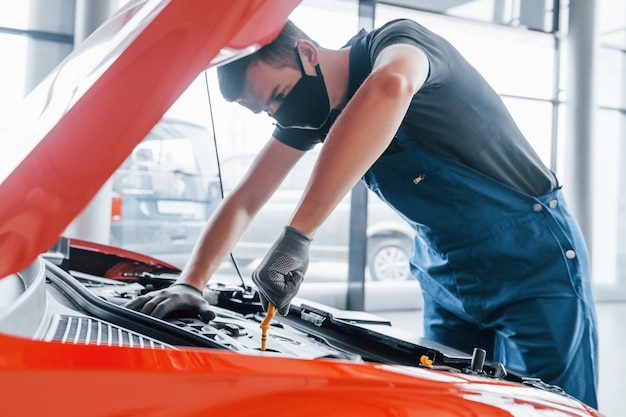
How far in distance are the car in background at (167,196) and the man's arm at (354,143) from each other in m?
3.38

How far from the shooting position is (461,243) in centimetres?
134

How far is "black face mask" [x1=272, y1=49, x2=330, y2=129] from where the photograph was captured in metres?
1.22

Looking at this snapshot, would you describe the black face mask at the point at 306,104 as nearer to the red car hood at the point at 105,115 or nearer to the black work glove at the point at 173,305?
the black work glove at the point at 173,305

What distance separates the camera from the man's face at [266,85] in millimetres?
1133

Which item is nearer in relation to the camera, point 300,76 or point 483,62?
point 300,76

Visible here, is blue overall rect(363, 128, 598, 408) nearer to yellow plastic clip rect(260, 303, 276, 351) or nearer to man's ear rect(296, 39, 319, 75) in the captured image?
man's ear rect(296, 39, 319, 75)

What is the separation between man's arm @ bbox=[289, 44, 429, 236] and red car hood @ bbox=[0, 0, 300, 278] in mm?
319

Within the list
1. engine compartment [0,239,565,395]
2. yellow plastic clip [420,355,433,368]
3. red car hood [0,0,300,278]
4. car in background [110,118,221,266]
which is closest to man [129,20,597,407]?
engine compartment [0,239,565,395]

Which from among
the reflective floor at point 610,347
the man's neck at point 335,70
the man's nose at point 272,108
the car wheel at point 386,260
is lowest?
the reflective floor at point 610,347

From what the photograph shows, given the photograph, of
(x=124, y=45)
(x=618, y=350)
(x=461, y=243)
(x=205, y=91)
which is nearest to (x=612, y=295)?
(x=618, y=350)

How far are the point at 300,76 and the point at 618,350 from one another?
3.64 metres

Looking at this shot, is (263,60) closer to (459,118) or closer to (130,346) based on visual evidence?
(459,118)

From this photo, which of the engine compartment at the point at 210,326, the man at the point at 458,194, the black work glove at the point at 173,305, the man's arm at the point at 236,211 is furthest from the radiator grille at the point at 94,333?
the man's arm at the point at 236,211

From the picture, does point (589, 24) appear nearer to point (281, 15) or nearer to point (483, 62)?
point (483, 62)
